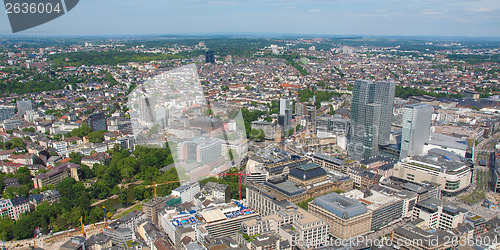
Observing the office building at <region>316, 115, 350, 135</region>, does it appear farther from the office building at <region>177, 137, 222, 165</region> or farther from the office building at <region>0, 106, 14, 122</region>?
the office building at <region>0, 106, 14, 122</region>

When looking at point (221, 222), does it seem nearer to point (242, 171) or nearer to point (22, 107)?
point (242, 171)

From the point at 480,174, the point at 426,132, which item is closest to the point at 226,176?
the point at 426,132

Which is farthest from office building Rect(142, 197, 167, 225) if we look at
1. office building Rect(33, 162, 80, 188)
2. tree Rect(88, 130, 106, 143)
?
tree Rect(88, 130, 106, 143)

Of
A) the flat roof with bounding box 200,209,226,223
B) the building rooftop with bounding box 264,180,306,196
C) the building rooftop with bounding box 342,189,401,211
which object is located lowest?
the building rooftop with bounding box 342,189,401,211

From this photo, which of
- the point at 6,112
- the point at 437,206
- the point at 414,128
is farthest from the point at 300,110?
the point at 6,112

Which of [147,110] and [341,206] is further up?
[147,110]

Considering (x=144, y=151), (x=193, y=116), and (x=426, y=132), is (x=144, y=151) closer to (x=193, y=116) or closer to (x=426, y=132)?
(x=193, y=116)
